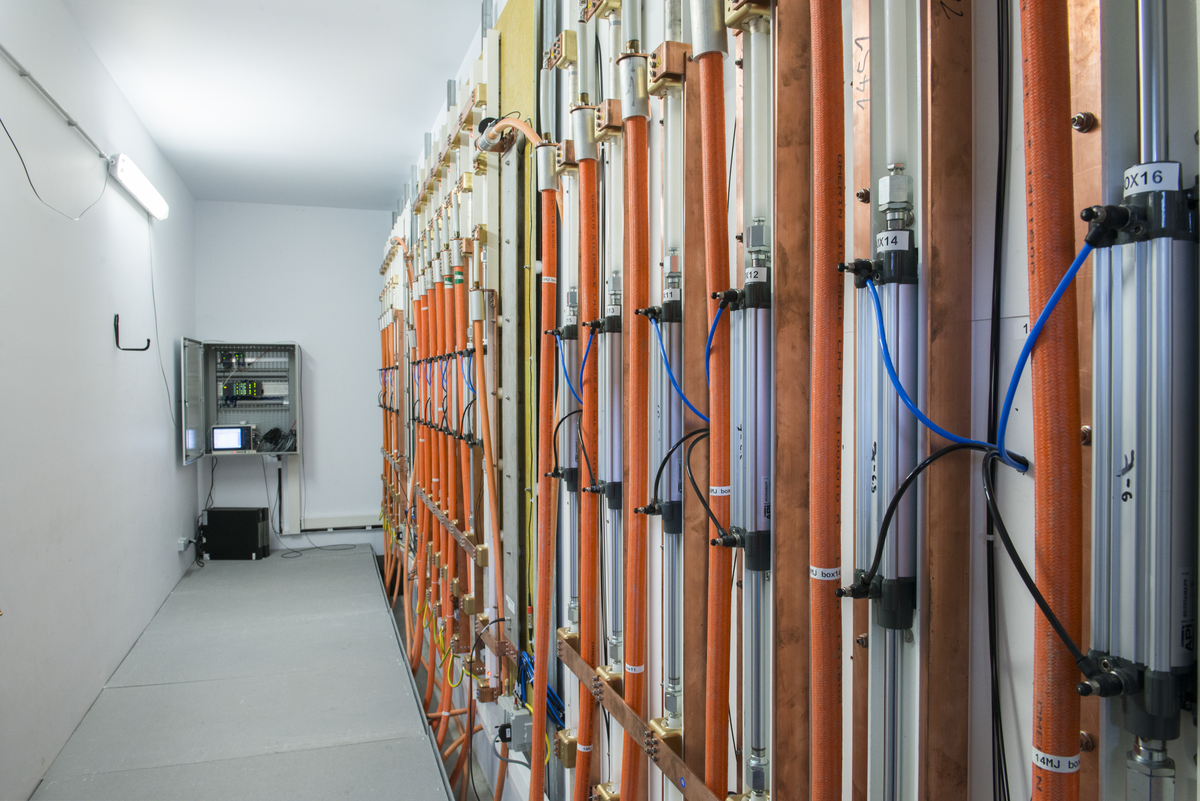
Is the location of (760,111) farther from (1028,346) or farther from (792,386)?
(1028,346)

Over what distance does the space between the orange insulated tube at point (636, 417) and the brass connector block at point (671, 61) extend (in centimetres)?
14

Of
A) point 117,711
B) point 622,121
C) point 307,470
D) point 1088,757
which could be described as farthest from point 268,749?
point 307,470

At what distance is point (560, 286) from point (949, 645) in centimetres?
169

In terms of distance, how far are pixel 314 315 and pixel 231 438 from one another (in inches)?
57.7

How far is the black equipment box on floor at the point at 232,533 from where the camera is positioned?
6418 mm

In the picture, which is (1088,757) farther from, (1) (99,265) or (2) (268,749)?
(1) (99,265)

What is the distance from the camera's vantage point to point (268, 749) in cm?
309

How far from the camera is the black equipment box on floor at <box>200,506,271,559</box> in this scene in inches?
253

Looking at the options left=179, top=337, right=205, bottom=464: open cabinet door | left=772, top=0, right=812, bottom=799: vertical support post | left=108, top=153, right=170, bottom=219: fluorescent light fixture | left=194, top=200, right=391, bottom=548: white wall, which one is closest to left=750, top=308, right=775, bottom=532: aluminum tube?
left=772, top=0, right=812, bottom=799: vertical support post

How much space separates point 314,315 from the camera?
724 centimetres

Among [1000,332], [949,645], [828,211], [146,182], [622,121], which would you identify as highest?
[146,182]

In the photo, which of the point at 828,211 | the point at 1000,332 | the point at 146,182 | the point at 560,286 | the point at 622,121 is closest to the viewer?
the point at 1000,332

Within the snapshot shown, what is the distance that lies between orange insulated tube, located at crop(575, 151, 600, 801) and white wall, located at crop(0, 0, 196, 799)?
2.18 metres

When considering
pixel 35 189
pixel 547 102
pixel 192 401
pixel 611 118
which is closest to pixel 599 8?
pixel 611 118
